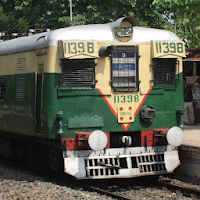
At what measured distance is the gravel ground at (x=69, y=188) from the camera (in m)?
7.28

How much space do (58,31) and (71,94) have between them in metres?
1.23

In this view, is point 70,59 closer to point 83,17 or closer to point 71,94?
point 71,94

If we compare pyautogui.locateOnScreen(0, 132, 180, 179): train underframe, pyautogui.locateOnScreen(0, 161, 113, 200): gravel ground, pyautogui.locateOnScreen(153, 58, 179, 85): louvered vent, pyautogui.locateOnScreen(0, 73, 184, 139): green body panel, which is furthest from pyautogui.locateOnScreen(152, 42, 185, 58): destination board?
pyautogui.locateOnScreen(0, 161, 113, 200): gravel ground

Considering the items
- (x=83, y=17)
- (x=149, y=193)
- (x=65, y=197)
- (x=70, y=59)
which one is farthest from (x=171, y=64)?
(x=83, y=17)

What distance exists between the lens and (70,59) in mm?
7695

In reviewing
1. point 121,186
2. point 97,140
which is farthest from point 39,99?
point 121,186

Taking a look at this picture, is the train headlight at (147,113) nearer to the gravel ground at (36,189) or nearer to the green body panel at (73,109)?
the green body panel at (73,109)

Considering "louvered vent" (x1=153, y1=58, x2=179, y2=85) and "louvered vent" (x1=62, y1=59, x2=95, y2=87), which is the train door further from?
"louvered vent" (x1=153, y1=58, x2=179, y2=85)

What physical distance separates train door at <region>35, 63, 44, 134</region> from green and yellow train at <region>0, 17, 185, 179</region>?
20 millimetres

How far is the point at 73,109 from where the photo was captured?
25.4 ft

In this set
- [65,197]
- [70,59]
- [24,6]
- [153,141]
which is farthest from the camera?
[24,6]

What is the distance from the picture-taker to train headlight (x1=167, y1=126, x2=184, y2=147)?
7914 mm

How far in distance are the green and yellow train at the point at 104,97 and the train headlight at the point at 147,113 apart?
0.02 meters

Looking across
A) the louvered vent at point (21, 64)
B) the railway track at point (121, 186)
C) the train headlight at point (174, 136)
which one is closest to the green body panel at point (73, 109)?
the louvered vent at point (21, 64)
